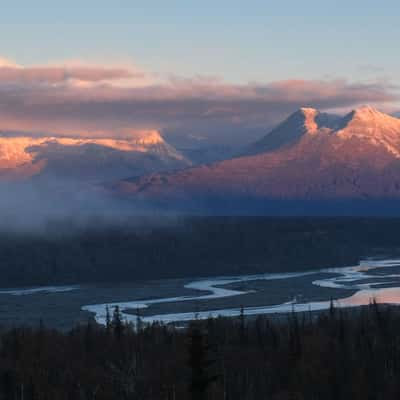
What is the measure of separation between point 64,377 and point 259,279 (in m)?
110

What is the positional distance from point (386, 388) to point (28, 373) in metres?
22.4

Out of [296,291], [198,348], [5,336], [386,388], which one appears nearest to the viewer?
[198,348]

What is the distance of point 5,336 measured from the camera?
3595 inches

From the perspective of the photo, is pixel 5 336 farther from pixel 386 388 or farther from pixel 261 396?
pixel 386 388

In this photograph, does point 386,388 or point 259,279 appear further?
point 259,279

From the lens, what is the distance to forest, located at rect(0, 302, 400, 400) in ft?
231

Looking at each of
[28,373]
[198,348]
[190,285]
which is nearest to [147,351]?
[28,373]

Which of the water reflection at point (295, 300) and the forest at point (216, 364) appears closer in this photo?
the forest at point (216, 364)

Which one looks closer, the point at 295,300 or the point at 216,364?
the point at 216,364

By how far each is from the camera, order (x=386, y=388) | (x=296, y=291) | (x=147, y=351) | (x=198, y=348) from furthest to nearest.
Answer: (x=296, y=291) < (x=147, y=351) < (x=386, y=388) < (x=198, y=348)

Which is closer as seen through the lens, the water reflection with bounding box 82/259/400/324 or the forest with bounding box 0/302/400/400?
the forest with bounding box 0/302/400/400

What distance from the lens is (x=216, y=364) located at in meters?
77.0

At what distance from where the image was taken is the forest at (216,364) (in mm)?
70312

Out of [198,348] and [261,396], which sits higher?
[198,348]
